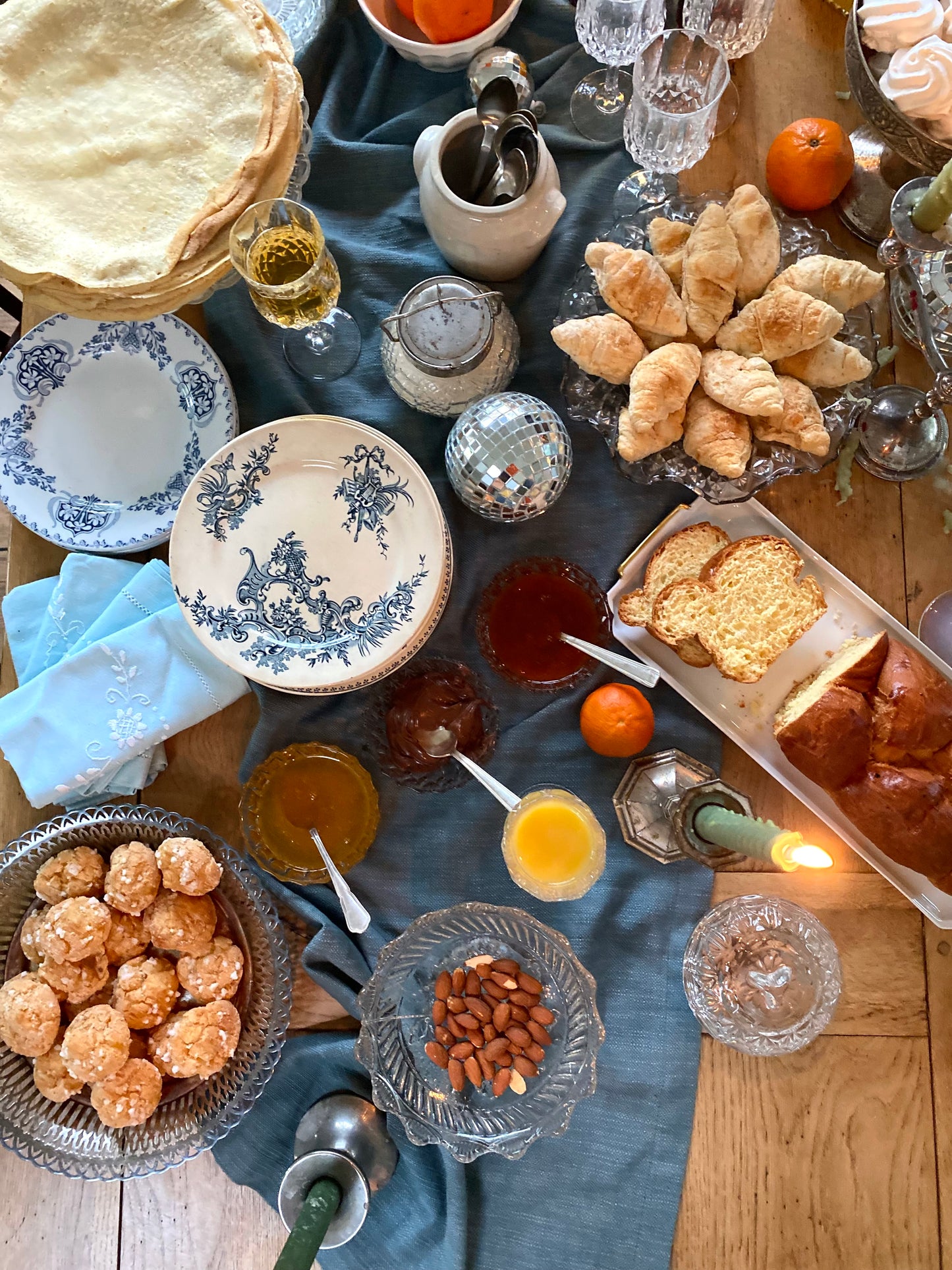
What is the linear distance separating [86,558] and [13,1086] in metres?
0.74

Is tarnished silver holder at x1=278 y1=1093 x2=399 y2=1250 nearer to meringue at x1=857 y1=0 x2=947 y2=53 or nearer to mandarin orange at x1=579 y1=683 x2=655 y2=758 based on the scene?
mandarin orange at x1=579 y1=683 x2=655 y2=758

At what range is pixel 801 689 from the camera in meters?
1.33

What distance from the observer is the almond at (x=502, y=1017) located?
4.10ft

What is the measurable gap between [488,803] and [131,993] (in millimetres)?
559

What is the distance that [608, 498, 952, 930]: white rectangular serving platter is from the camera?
1324 millimetres

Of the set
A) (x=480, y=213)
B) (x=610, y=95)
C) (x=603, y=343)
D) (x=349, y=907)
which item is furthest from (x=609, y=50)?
(x=349, y=907)

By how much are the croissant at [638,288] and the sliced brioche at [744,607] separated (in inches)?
13.3

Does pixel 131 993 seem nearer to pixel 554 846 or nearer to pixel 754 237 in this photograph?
pixel 554 846

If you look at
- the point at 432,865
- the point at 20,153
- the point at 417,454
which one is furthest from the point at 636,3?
the point at 432,865

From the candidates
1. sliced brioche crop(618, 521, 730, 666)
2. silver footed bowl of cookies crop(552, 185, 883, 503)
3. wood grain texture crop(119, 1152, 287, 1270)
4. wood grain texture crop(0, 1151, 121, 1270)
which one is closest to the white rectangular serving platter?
sliced brioche crop(618, 521, 730, 666)

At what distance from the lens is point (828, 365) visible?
1172mm

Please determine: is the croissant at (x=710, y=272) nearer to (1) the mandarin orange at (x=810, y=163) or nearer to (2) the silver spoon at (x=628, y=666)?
(1) the mandarin orange at (x=810, y=163)

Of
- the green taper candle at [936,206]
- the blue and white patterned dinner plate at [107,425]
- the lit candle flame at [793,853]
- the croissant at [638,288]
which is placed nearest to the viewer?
the lit candle flame at [793,853]

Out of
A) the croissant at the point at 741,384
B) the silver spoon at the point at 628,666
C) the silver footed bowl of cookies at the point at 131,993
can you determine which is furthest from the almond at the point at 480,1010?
Answer: the croissant at the point at 741,384
